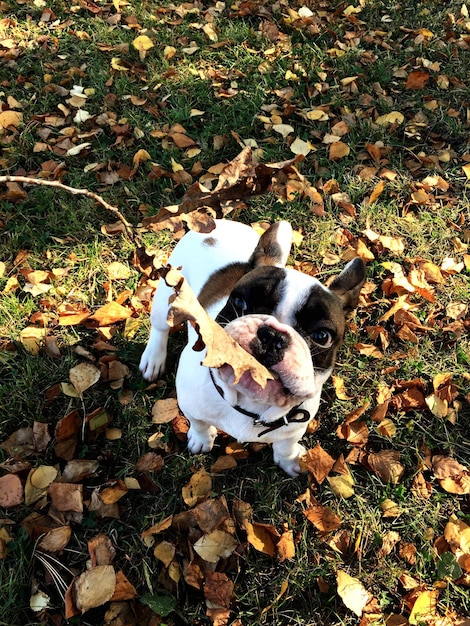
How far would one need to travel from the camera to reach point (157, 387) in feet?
11.0

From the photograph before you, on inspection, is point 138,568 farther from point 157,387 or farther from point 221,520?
point 157,387

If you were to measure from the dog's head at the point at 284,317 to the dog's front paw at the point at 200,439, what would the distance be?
0.74 meters

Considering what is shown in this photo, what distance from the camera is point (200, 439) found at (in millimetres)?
2996

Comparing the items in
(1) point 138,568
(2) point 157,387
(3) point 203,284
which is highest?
(3) point 203,284

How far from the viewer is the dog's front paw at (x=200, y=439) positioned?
2.92 metres

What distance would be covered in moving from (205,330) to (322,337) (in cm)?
92

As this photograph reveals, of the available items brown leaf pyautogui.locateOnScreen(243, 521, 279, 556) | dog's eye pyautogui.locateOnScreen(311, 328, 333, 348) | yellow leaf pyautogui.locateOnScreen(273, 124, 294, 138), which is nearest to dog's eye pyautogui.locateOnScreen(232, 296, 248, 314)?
dog's eye pyautogui.locateOnScreen(311, 328, 333, 348)

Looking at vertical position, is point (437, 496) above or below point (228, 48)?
below

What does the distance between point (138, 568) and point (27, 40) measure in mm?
5087

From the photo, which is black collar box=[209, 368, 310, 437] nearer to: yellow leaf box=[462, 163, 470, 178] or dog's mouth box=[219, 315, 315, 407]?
dog's mouth box=[219, 315, 315, 407]

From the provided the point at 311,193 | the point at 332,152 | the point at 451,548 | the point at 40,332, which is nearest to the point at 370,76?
the point at 332,152

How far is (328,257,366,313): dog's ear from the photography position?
2637 millimetres

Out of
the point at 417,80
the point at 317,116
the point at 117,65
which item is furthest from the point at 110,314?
the point at 417,80

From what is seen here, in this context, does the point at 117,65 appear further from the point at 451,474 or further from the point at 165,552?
the point at 451,474
